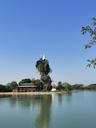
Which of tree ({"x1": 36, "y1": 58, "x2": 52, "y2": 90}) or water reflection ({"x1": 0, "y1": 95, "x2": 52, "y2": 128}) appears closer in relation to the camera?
water reflection ({"x1": 0, "y1": 95, "x2": 52, "y2": 128})

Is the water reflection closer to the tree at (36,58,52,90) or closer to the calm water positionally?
the calm water

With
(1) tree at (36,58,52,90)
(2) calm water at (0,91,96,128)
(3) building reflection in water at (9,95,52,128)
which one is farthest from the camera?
(1) tree at (36,58,52,90)

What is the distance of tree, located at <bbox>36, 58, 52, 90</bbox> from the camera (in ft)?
305

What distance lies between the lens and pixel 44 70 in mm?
93125

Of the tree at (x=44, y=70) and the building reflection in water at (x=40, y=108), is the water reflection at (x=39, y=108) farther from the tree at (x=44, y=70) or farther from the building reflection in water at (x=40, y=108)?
the tree at (x=44, y=70)

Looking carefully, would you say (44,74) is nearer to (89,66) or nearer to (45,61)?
(45,61)

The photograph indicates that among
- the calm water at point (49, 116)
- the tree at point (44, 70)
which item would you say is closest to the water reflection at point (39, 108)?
the calm water at point (49, 116)

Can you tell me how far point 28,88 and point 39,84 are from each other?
3639mm

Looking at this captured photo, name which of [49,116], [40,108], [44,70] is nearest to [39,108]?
[40,108]

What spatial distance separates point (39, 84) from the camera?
9562 centimetres

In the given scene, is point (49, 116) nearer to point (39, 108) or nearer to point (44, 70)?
point (39, 108)

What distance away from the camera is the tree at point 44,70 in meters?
93.0

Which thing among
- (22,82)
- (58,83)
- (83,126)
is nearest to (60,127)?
(83,126)

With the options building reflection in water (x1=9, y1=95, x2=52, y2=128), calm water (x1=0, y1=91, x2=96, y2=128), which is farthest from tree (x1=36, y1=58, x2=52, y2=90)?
calm water (x1=0, y1=91, x2=96, y2=128)
